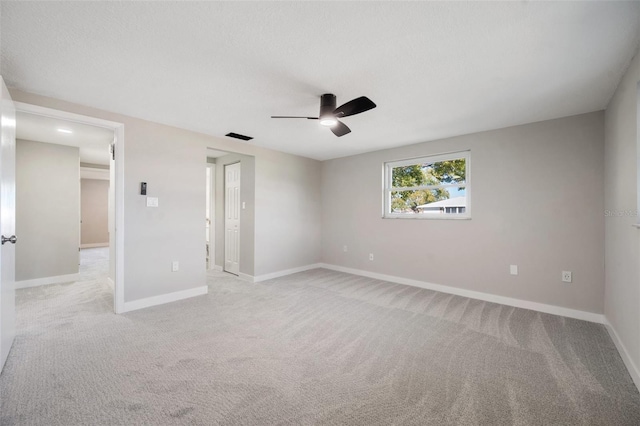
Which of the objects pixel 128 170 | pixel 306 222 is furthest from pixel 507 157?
pixel 128 170

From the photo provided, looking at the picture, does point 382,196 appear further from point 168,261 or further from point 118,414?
point 118,414

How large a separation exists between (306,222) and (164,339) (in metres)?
3.39

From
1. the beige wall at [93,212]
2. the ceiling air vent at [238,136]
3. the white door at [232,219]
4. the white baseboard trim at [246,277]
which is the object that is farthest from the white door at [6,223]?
the beige wall at [93,212]

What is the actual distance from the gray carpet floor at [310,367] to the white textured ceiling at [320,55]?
2304mm

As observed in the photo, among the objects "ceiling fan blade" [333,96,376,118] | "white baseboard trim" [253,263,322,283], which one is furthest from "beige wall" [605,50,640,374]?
"white baseboard trim" [253,263,322,283]

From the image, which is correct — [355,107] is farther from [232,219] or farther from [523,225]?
[232,219]

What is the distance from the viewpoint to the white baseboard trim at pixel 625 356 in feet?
6.16

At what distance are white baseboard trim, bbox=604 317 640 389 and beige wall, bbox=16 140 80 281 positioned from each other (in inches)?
274

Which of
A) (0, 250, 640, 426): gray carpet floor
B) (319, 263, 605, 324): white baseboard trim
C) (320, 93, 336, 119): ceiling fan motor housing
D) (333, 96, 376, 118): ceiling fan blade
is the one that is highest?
(320, 93, 336, 119): ceiling fan motor housing

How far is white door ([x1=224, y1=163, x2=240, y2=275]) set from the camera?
5074 mm

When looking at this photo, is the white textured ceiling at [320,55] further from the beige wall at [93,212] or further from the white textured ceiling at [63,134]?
the beige wall at [93,212]

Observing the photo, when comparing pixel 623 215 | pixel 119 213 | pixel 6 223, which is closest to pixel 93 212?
pixel 119 213

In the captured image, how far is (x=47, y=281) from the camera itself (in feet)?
14.5

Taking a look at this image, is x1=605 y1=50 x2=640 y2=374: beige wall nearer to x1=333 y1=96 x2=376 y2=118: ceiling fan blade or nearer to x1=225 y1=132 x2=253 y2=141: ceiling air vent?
x1=333 y1=96 x2=376 y2=118: ceiling fan blade
